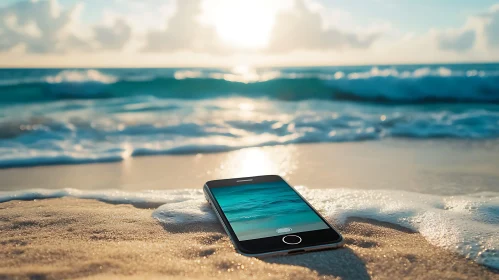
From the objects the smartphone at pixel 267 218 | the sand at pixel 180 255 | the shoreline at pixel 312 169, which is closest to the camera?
the sand at pixel 180 255

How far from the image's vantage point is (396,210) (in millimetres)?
2002

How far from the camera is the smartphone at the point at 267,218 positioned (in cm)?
147

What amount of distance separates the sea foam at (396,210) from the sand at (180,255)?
74mm

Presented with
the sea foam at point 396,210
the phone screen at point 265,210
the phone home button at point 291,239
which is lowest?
the sea foam at point 396,210

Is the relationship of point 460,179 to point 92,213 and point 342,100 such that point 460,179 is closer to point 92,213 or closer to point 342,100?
point 92,213

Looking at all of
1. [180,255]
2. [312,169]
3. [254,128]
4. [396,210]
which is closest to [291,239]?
[180,255]

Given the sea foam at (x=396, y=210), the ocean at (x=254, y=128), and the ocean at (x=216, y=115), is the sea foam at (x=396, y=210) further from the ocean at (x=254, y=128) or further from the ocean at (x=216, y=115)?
the ocean at (x=216, y=115)

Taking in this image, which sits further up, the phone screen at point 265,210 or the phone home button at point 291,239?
the phone screen at point 265,210

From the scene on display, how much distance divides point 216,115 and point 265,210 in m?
5.37

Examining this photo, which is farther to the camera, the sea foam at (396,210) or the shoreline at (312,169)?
the shoreline at (312,169)

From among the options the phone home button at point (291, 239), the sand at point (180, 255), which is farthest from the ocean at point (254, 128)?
the phone home button at point (291, 239)

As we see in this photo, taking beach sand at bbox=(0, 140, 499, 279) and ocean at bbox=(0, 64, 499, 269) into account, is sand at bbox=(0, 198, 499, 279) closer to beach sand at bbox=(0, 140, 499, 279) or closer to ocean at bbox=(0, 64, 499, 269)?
beach sand at bbox=(0, 140, 499, 279)

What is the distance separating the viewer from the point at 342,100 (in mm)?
10766

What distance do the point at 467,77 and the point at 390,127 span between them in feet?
27.0
